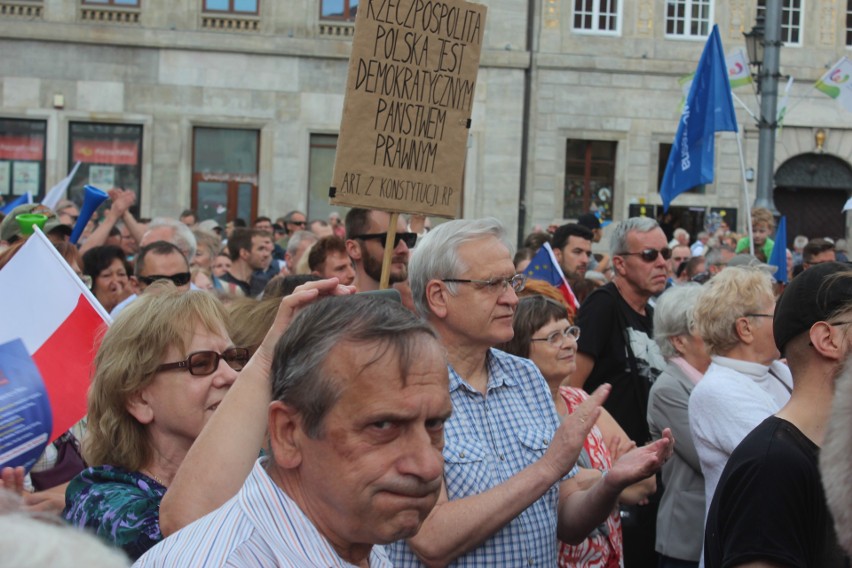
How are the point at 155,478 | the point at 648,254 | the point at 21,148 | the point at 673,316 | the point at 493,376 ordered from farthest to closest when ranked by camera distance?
the point at 21,148
the point at 648,254
the point at 673,316
the point at 493,376
the point at 155,478

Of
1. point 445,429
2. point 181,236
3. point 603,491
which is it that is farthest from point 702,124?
point 445,429

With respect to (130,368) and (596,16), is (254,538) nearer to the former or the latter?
(130,368)

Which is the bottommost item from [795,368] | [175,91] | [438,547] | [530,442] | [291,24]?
[438,547]

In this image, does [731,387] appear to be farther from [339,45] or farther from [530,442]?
[339,45]

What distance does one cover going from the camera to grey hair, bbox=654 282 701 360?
18.3 feet

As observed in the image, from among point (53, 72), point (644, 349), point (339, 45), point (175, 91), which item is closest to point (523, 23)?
point (339, 45)

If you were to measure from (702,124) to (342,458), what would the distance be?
34.3ft

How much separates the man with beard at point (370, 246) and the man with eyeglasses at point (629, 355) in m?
1.07

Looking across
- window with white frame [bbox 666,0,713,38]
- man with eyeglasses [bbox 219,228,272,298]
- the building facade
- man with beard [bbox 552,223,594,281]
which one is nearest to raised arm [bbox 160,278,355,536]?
man with beard [bbox 552,223,594,281]

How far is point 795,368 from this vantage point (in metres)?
3.34

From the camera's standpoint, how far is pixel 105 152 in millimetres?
25328

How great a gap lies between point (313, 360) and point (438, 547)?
4.20ft

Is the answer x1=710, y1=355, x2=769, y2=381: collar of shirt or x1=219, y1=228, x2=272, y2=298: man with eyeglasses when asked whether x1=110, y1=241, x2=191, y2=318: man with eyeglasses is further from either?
x1=219, y1=228, x2=272, y2=298: man with eyeglasses

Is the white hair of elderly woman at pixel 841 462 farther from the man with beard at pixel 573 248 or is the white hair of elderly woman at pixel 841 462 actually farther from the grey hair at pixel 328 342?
the man with beard at pixel 573 248
